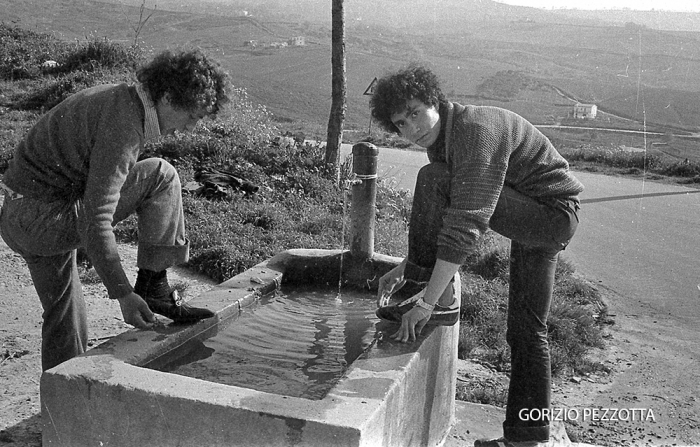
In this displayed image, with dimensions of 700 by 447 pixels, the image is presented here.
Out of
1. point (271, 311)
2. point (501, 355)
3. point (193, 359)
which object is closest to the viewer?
point (193, 359)

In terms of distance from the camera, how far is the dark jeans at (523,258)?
3078 millimetres

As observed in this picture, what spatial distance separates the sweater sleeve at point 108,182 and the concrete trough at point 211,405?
0.30 metres

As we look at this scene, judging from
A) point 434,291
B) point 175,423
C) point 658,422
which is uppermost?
point 434,291

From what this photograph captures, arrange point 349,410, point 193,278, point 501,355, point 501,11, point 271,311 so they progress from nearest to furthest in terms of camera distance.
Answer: point 349,410 → point 271,311 → point 501,355 → point 193,278 → point 501,11

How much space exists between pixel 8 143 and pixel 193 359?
7124mm

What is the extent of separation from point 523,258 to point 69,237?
6.36 ft

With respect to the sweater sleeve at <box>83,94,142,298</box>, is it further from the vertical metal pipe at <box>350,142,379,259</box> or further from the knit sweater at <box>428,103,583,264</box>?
the vertical metal pipe at <box>350,142,379,259</box>

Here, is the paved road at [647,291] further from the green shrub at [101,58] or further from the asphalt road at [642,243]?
the green shrub at [101,58]

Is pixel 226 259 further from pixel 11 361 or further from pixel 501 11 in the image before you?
pixel 501 11

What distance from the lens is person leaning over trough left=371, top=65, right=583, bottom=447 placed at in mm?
2850

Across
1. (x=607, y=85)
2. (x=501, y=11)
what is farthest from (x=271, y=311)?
(x=501, y=11)

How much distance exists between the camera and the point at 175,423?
8.06 feet

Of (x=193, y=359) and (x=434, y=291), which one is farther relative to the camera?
(x=193, y=359)

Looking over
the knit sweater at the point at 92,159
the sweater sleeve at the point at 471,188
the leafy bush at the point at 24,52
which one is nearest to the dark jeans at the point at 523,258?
the sweater sleeve at the point at 471,188
